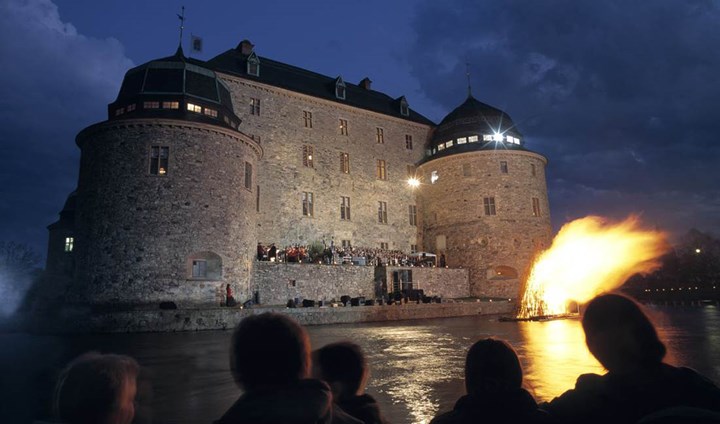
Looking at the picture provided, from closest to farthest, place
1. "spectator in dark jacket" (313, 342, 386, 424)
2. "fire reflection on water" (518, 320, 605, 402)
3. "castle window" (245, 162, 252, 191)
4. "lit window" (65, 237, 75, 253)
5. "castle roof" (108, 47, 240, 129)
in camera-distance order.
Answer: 1. "spectator in dark jacket" (313, 342, 386, 424)
2. "fire reflection on water" (518, 320, 605, 402)
3. "castle roof" (108, 47, 240, 129)
4. "castle window" (245, 162, 252, 191)
5. "lit window" (65, 237, 75, 253)

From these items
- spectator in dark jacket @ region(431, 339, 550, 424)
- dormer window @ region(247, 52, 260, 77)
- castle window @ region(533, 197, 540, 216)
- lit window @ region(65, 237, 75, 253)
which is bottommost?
spectator in dark jacket @ region(431, 339, 550, 424)

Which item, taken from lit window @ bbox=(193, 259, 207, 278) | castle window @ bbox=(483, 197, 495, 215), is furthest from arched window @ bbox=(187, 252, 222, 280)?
castle window @ bbox=(483, 197, 495, 215)

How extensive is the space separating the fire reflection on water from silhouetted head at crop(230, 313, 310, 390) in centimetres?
391

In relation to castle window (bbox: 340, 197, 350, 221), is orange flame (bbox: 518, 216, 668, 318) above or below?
below

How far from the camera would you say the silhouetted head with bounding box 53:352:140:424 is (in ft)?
5.99

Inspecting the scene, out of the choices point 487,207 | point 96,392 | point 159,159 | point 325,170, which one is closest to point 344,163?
point 325,170

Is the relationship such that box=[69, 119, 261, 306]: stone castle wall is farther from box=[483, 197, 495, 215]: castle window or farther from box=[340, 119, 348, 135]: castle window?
box=[483, 197, 495, 215]: castle window

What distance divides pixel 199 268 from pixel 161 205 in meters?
3.56

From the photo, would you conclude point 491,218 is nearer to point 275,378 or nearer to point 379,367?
point 379,367

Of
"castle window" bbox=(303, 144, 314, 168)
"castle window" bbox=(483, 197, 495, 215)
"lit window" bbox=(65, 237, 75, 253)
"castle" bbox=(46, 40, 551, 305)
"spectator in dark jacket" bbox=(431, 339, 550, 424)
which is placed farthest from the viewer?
"castle window" bbox=(483, 197, 495, 215)

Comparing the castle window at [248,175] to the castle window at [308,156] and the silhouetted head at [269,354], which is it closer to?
the castle window at [308,156]

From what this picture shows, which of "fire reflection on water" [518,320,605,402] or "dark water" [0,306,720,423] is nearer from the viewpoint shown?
"dark water" [0,306,720,423]

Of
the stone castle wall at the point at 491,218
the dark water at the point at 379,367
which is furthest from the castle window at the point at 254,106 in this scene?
the dark water at the point at 379,367

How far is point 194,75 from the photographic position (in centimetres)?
2434
